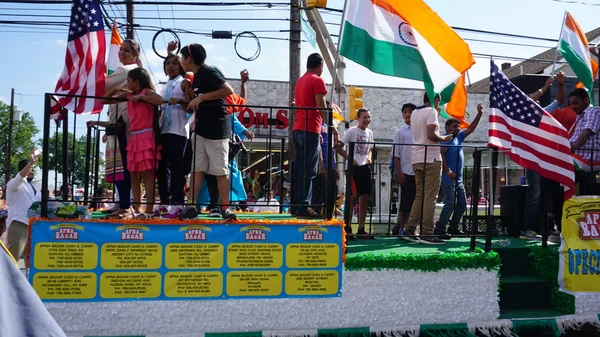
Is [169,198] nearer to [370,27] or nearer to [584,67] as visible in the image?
[370,27]

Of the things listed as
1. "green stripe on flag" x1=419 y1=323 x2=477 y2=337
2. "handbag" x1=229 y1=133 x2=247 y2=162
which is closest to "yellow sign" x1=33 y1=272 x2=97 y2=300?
"handbag" x1=229 y1=133 x2=247 y2=162

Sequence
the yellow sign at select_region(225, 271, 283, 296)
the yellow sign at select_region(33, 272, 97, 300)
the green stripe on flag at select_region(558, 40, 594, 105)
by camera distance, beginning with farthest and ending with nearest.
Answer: the green stripe on flag at select_region(558, 40, 594, 105) → the yellow sign at select_region(225, 271, 283, 296) → the yellow sign at select_region(33, 272, 97, 300)

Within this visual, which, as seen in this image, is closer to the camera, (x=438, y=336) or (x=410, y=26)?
(x=438, y=336)

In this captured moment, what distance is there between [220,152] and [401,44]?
220cm

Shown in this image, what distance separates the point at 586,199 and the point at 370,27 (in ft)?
9.07

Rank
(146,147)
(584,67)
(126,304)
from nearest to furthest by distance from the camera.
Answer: (126,304)
(146,147)
(584,67)

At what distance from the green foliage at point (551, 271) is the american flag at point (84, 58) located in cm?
462

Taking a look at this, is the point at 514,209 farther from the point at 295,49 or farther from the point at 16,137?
the point at 16,137

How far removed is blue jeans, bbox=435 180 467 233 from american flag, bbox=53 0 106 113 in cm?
390

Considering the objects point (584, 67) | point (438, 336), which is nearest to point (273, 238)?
point (438, 336)

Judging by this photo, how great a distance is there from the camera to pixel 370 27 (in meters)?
5.38

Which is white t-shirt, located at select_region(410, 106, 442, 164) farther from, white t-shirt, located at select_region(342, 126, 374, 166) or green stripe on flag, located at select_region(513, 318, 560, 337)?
green stripe on flag, located at select_region(513, 318, 560, 337)

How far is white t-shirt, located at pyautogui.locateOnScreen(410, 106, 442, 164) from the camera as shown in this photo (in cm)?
569

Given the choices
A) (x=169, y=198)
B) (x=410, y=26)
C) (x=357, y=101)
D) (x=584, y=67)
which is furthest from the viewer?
(x=357, y=101)
